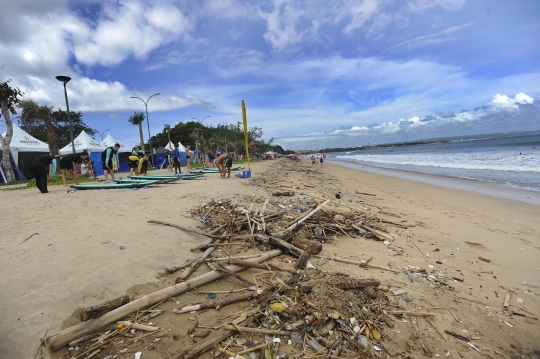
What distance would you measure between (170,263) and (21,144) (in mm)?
23617

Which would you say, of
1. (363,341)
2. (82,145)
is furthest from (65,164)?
(82,145)

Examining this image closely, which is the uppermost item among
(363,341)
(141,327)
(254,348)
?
(141,327)

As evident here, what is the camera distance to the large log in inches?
98.6

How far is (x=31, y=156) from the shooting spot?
20750mm

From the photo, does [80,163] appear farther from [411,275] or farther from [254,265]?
[411,275]

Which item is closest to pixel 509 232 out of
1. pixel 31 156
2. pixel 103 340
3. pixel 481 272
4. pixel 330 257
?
pixel 481 272

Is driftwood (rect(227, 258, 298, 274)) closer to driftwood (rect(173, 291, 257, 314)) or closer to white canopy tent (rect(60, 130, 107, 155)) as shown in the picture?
driftwood (rect(173, 291, 257, 314))

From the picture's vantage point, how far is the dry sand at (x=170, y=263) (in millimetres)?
2787

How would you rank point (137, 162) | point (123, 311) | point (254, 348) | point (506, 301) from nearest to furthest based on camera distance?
point (254, 348) → point (123, 311) → point (506, 301) → point (137, 162)

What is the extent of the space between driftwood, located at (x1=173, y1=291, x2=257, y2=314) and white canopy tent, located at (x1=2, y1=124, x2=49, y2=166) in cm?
2415

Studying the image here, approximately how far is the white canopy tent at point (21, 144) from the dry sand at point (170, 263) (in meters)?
16.5

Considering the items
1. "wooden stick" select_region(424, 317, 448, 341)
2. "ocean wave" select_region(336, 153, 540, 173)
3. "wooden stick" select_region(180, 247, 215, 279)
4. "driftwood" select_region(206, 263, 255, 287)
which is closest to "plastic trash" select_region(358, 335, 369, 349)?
"wooden stick" select_region(424, 317, 448, 341)

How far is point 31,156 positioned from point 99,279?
24.0m

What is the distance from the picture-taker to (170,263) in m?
4.10
